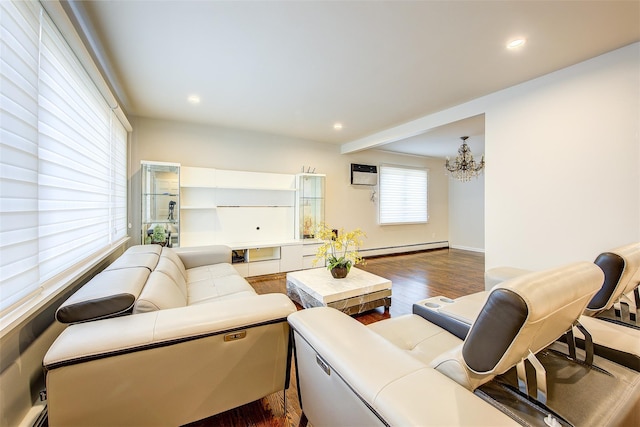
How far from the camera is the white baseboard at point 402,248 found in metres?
5.88

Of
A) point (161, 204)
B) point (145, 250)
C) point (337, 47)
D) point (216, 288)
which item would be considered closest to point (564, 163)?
point (337, 47)

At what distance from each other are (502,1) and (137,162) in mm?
4447

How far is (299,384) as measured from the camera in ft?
4.19

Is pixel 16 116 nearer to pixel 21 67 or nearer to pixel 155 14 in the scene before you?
pixel 21 67

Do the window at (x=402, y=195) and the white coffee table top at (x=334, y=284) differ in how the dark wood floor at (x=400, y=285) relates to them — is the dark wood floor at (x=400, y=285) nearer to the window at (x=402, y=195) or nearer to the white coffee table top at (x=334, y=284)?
the white coffee table top at (x=334, y=284)

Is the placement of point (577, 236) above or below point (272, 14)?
below

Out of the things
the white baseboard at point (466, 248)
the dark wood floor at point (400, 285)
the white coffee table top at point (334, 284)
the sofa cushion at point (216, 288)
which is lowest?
the dark wood floor at point (400, 285)

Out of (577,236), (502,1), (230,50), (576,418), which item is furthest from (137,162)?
(577,236)

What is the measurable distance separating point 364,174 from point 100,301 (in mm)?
5196

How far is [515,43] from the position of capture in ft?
6.66

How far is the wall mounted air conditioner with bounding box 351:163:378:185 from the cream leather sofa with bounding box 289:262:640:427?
4.77m

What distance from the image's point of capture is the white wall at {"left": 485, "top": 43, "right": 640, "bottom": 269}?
83.3 inches

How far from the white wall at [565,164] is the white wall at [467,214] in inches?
161

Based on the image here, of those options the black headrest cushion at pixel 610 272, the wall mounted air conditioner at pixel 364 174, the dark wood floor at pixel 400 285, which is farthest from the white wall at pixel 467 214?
the black headrest cushion at pixel 610 272
